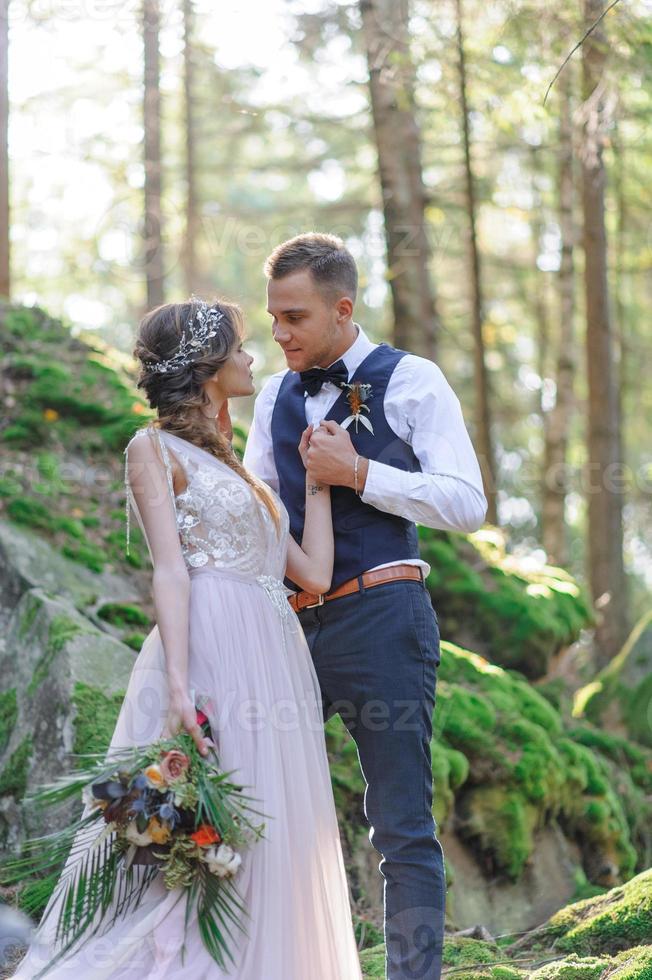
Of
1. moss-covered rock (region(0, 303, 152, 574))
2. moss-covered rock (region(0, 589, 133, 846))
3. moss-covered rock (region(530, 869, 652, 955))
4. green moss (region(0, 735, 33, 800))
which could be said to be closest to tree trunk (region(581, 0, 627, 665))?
moss-covered rock (region(0, 303, 152, 574))

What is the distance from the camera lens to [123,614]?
20.2 ft

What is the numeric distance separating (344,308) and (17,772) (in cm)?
258

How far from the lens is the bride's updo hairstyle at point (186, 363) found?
383cm

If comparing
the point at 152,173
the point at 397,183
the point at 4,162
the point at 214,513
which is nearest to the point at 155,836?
the point at 214,513

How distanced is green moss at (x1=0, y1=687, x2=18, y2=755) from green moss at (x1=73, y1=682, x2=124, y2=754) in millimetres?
456

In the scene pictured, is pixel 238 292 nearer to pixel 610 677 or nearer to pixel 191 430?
pixel 610 677

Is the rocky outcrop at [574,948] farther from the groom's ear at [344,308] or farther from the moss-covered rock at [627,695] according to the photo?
the moss-covered rock at [627,695]

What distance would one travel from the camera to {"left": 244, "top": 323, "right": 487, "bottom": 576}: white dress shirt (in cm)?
377

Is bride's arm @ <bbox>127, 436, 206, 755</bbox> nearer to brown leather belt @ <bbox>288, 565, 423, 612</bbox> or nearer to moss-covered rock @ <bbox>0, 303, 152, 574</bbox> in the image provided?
brown leather belt @ <bbox>288, 565, 423, 612</bbox>

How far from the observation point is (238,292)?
73.6ft

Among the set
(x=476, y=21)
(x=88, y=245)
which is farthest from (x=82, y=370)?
(x=88, y=245)

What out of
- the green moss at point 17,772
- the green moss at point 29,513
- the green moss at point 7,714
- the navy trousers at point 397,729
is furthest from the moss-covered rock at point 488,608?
the navy trousers at point 397,729

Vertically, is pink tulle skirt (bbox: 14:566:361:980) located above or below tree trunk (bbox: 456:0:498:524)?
below

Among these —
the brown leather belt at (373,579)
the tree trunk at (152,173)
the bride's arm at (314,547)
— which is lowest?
the brown leather belt at (373,579)
